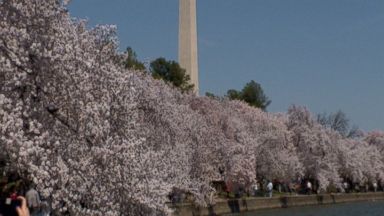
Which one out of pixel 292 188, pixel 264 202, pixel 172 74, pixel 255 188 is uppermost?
pixel 172 74

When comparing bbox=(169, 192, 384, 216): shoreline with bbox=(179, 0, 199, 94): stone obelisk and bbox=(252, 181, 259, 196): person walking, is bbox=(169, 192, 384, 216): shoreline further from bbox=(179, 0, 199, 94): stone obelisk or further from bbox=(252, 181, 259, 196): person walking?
bbox=(179, 0, 199, 94): stone obelisk

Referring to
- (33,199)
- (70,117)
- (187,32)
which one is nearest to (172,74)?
(187,32)

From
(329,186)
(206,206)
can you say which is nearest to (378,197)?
(329,186)

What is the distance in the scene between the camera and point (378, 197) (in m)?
77.0

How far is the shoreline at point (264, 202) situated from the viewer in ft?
115

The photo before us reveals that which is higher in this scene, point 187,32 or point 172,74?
point 187,32

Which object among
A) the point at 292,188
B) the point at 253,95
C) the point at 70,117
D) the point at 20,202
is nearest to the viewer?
the point at 20,202

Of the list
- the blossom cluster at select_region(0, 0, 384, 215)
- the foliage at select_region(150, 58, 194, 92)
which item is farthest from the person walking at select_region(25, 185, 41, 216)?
the foliage at select_region(150, 58, 194, 92)

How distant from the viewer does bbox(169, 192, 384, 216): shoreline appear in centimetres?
3519

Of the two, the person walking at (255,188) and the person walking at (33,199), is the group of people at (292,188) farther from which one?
the person walking at (33,199)

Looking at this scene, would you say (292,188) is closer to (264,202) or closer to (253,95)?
(264,202)

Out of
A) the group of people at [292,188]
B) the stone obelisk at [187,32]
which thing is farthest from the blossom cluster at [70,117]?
the stone obelisk at [187,32]

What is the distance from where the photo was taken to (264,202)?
5034cm

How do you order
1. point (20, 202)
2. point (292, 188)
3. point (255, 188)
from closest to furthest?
1. point (20, 202)
2. point (255, 188)
3. point (292, 188)
